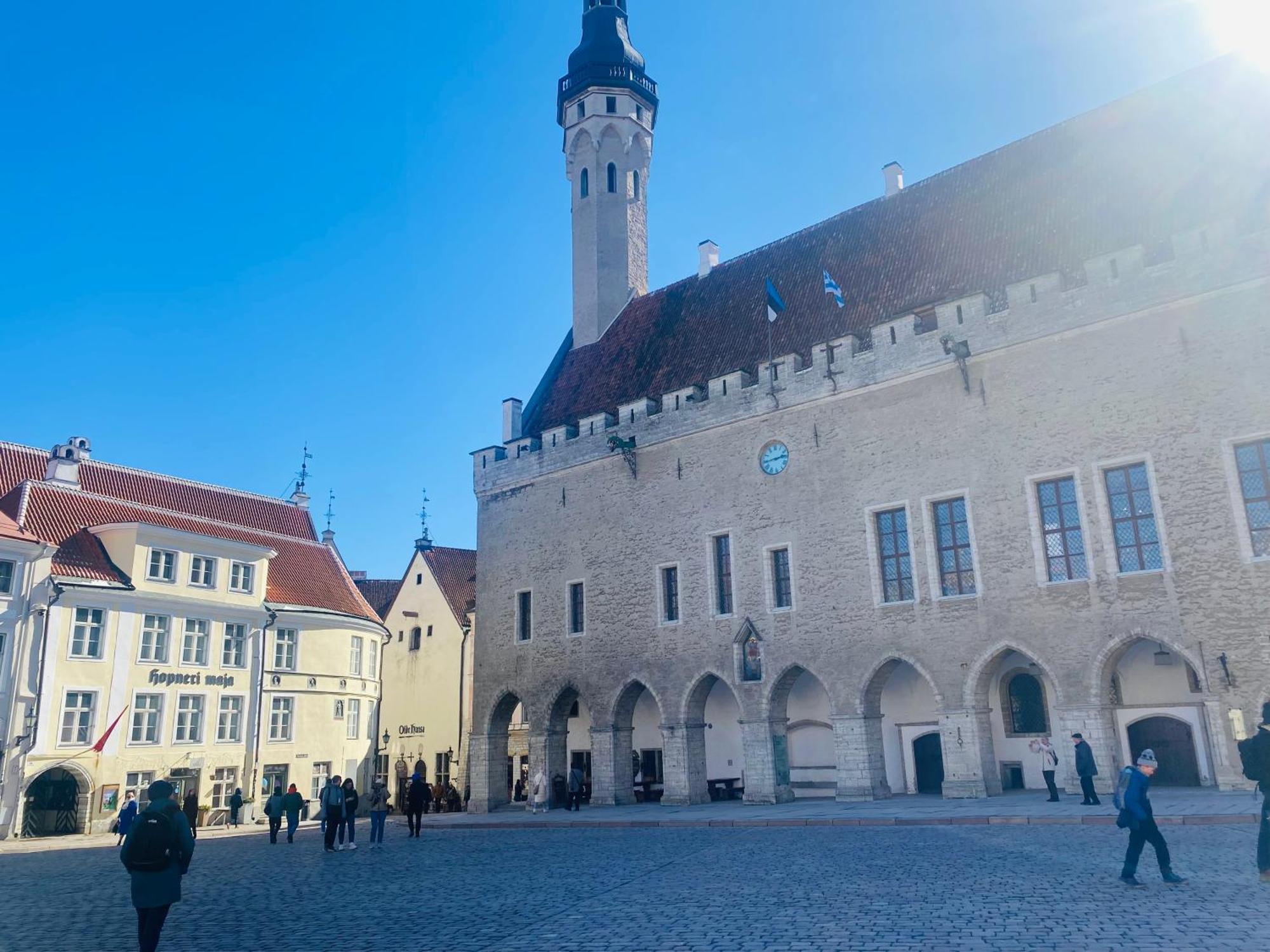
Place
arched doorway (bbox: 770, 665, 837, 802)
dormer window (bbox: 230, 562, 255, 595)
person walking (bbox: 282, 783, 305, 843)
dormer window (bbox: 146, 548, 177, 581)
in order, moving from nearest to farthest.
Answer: person walking (bbox: 282, 783, 305, 843), arched doorway (bbox: 770, 665, 837, 802), dormer window (bbox: 146, 548, 177, 581), dormer window (bbox: 230, 562, 255, 595)

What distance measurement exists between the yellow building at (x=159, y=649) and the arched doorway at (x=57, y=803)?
0.04 metres

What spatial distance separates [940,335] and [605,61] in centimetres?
1908

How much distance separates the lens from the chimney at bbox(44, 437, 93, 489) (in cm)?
2812

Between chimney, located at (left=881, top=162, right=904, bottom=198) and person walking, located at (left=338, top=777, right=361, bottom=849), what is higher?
chimney, located at (left=881, top=162, right=904, bottom=198)

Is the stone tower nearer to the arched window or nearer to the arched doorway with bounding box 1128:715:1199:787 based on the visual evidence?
the arched window

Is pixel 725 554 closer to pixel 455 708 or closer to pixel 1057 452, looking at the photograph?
pixel 1057 452

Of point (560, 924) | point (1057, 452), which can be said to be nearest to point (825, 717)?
point (1057, 452)

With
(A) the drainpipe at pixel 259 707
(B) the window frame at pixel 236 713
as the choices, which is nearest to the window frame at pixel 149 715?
(B) the window frame at pixel 236 713

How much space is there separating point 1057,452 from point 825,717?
8.79 meters

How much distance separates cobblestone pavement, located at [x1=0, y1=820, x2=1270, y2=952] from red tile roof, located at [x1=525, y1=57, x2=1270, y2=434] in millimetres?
13218

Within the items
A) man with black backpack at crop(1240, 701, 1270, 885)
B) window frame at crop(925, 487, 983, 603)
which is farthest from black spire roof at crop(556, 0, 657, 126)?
man with black backpack at crop(1240, 701, 1270, 885)

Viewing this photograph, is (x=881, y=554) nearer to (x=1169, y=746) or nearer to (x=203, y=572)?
(x=1169, y=746)

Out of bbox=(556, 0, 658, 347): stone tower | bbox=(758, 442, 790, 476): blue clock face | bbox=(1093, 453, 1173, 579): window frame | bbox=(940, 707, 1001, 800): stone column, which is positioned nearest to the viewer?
bbox=(1093, 453, 1173, 579): window frame

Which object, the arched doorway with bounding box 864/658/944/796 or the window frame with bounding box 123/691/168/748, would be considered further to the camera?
the window frame with bounding box 123/691/168/748
